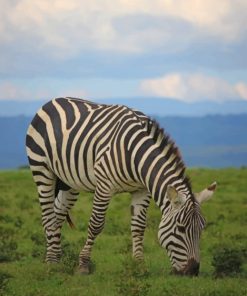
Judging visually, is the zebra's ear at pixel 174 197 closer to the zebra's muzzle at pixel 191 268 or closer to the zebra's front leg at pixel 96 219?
the zebra's muzzle at pixel 191 268

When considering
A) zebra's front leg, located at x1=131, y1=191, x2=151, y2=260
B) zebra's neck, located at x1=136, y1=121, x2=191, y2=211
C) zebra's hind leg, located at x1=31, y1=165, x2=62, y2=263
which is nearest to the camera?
zebra's neck, located at x1=136, y1=121, x2=191, y2=211

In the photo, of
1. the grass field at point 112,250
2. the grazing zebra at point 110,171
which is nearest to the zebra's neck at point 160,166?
the grazing zebra at point 110,171

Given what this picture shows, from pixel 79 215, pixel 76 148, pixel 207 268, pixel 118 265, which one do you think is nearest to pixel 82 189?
pixel 76 148

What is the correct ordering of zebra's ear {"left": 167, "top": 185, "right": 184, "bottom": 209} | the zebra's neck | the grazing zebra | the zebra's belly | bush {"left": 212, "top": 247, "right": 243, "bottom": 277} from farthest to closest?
1. the zebra's belly
2. bush {"left": 212, "top": 247, "right": 243, "bottom": 277}
3. the zebra's neck
4. the grazing zebra
5. zebra's ear {"left": 167, "top": 185, "right": 184, "bottom": 209}

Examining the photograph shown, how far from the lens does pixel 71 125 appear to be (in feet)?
43.1

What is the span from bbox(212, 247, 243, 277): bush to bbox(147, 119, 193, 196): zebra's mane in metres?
1.55

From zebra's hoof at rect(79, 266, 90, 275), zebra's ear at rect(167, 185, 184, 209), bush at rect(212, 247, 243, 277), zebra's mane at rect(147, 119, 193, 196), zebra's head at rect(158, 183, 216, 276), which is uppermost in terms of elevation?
zebra's mane at rect(147, 119, 193, 196)

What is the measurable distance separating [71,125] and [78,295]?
3.72m

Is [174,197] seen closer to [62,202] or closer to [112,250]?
[62,202]

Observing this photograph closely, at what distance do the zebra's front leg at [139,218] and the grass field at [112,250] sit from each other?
368mm

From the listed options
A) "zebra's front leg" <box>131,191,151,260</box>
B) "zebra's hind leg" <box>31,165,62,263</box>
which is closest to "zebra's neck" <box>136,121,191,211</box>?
"zebra's front leg" <box>131,191,151,260</box>

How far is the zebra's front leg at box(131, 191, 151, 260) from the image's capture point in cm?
1234

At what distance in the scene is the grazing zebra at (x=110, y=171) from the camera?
10812mm

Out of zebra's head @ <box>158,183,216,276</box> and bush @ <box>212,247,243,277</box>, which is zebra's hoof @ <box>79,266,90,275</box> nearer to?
zebra's head @ <box>158,183,216,276</box>
